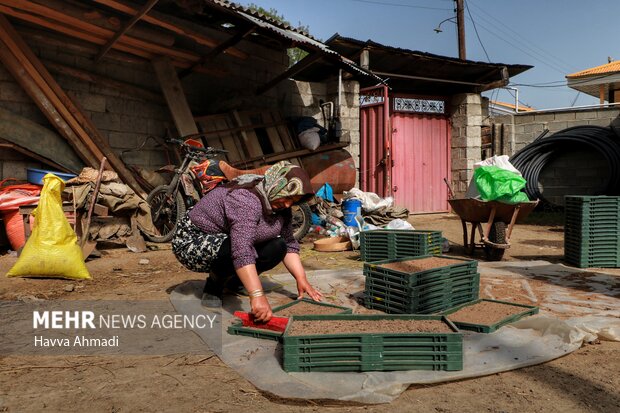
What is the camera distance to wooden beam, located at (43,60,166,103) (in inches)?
256

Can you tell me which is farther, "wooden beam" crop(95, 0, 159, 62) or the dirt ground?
"wooden beam" crop(95, 0, 159, 62)

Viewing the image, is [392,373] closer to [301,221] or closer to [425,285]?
[425,285]

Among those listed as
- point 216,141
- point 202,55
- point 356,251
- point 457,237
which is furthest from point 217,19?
point 457,237

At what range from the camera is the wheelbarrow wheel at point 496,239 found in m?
5.61

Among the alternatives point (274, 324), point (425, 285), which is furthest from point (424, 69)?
point (274, 324)

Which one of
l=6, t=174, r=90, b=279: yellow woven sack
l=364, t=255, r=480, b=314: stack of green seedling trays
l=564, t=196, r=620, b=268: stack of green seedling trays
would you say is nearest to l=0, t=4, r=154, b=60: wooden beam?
l=6, t=174, r=90, b=279: yellow woven sack

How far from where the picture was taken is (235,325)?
286 cm

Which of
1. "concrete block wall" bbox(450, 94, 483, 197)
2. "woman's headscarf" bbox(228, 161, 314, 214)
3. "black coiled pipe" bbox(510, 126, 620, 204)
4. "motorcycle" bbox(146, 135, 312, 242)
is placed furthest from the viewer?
"concrete block wall" bbox(450, 94, 483, 197)

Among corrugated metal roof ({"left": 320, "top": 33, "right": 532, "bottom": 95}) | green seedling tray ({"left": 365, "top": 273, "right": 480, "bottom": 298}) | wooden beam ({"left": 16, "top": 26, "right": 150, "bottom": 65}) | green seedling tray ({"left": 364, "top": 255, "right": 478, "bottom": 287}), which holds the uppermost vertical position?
corrugated metal roof ({"left": 320, "top": 33, "right": 532, "bottom": 95})

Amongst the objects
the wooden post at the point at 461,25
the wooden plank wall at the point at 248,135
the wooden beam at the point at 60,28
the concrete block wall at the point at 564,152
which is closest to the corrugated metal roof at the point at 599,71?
the wooden post at the point at 461,25

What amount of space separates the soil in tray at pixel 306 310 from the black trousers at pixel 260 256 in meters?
0.38

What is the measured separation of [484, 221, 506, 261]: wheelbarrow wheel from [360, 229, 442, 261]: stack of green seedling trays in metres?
0.79

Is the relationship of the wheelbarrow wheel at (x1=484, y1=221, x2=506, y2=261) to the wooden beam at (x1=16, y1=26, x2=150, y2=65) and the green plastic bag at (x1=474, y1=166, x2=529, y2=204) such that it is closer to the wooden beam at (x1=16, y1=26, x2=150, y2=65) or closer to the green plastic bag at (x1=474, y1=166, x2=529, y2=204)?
the green plastic bag at (x1=474, y1=166, x2=529, y2=204)

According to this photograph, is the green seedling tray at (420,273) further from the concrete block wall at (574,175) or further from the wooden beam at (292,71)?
the concrete block wall at (574,175)
